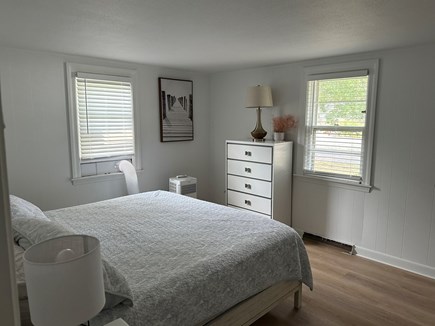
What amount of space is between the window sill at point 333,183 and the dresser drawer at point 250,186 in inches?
18.6

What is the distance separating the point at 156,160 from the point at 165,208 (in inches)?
57.4

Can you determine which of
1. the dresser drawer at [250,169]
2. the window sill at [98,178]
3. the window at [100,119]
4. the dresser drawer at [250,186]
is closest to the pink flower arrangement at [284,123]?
the dresser drawer at [250,169]

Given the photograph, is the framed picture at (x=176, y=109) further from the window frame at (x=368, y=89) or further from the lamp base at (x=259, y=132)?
the window frame at (x=368, y=89)

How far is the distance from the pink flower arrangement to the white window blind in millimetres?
189

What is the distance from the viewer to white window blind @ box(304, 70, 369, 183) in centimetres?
344

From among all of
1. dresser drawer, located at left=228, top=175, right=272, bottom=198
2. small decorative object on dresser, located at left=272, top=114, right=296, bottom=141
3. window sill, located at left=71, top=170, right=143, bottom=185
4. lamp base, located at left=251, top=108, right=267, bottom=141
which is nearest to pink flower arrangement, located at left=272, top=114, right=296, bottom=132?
small decorative object on dresser, located at left=272, top=114, right=296, bottom=141

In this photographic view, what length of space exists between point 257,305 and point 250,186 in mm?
2011

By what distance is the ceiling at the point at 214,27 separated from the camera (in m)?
1.93

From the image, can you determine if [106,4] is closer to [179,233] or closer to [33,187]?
[179,233]

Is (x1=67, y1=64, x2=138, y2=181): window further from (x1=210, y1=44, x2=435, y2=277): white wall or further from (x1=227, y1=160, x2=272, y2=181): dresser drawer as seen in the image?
(x1=210, y1=44, x2=435, y2=277): white wall

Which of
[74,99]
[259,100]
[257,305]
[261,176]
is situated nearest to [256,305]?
[257,305]

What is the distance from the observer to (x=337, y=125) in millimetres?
3623

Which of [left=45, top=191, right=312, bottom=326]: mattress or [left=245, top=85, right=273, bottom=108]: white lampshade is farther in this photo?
[left=245, top=85, right=273, bottom=108]: white lampshade

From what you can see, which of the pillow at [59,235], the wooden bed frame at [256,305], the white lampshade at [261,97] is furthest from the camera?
the white lampshade at [261,97]
